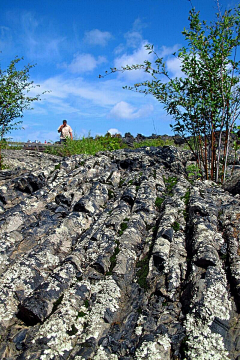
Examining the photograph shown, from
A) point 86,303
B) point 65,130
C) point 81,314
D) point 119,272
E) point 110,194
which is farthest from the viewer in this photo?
point 65,130

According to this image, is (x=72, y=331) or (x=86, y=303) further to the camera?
(x=86, y=303)

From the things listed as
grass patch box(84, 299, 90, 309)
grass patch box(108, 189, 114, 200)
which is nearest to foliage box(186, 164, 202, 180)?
grass patch box(108, 189, 114, 200)

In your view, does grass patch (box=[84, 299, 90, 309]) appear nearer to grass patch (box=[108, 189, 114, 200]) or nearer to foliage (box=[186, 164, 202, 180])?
grass patch (box=[108, 189, 114, 200])

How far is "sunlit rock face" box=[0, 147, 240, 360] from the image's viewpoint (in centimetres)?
263

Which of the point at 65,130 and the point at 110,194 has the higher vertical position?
the point at 65,130

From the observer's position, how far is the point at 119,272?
346 centimetres

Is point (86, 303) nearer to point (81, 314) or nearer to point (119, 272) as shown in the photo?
point (81, 314)

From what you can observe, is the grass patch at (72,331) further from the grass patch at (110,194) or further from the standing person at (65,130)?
the standing person at (65,130)

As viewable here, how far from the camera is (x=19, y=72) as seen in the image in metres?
13.7

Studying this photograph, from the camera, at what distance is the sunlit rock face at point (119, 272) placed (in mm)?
2627

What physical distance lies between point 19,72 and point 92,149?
621 centimetres

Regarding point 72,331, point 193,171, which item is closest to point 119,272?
point 72,331

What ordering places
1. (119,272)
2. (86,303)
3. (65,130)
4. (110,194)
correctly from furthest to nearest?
(65,130)
(110,194)
(119,272)
(86,303)

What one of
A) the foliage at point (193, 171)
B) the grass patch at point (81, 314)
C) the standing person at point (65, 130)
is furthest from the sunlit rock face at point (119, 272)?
the standing person at point (65, 130)
